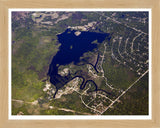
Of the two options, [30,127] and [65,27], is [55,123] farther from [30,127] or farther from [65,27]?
[65,27]

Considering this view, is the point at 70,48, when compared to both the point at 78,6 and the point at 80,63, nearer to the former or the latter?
the point at 80,63

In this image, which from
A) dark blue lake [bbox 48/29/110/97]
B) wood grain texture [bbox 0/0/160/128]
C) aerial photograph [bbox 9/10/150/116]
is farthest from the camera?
dark blue lake [bbox 48/29/110/97]

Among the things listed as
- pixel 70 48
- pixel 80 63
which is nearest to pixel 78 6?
pixel 70 48

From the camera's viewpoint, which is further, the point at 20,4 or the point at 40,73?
the point at 40,73

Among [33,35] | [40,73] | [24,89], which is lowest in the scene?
[24,89]

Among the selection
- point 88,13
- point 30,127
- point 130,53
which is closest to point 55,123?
point 30,127

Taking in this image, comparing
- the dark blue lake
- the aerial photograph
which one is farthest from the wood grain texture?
the dark blue lake

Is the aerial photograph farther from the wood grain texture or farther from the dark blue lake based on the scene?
the wood grain texture
